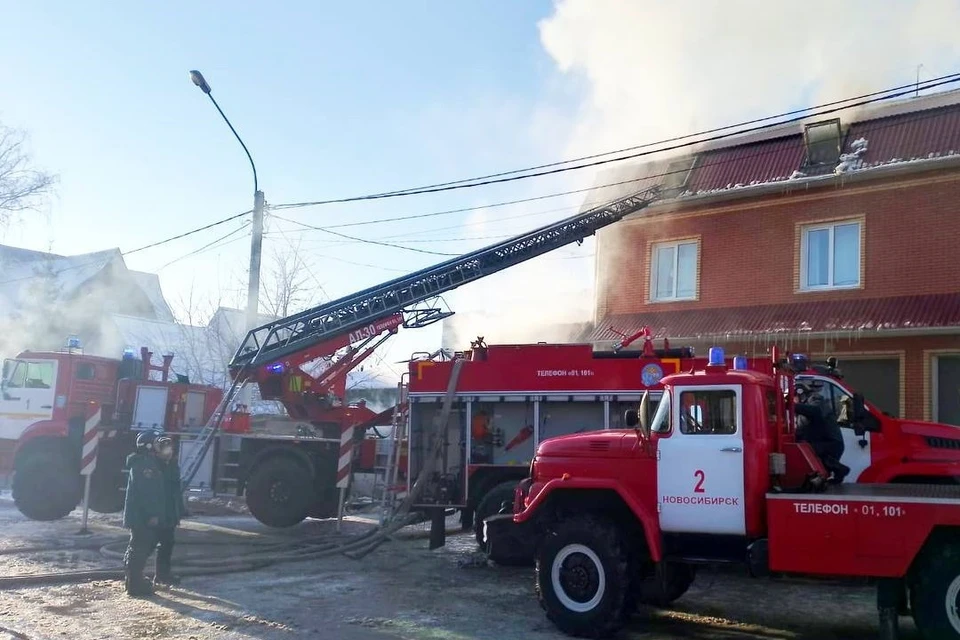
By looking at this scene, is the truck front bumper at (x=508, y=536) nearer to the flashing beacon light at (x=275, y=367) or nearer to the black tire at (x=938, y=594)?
the black tire at (x=938, y=594)

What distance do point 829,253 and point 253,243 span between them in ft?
34.9

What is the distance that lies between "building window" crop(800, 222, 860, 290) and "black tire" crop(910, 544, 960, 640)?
909cm

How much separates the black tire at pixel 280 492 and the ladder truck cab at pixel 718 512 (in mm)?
6201

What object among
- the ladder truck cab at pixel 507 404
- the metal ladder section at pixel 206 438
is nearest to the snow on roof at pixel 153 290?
the metal ladder section at pixel 206 438

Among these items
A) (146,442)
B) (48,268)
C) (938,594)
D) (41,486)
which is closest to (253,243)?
(41,486)

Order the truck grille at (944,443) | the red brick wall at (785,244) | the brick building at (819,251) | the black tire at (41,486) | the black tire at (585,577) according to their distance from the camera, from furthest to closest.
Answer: the black tire at (41,486)
the red brick wall at (785,244)
the brick building at (819,251)
the truck grille at (944,443)
the black tire at (585,577)

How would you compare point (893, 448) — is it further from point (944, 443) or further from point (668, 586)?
point (668, 586)

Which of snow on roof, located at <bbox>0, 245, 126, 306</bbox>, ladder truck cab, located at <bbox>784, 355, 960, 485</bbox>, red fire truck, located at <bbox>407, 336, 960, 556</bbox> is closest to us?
ladder truck cab, located at <bbox>784, 355, 960, 485</bbox>

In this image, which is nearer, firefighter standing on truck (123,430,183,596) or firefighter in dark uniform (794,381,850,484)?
firefighter in dark uniform (794,381,850,484)

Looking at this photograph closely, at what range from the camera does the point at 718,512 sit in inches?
283

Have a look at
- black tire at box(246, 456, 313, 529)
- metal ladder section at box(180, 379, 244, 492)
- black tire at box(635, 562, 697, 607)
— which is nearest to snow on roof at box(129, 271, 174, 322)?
metal ladder section at box(180, 379, 244, 492)

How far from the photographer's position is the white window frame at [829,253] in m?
14.7

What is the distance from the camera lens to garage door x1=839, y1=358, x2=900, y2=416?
1414cm

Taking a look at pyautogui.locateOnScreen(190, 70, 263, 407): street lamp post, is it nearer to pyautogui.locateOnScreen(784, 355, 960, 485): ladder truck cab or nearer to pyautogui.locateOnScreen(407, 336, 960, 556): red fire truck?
pyautogui.locateOnScreen(407, 336, 960, 556): red fire truck
